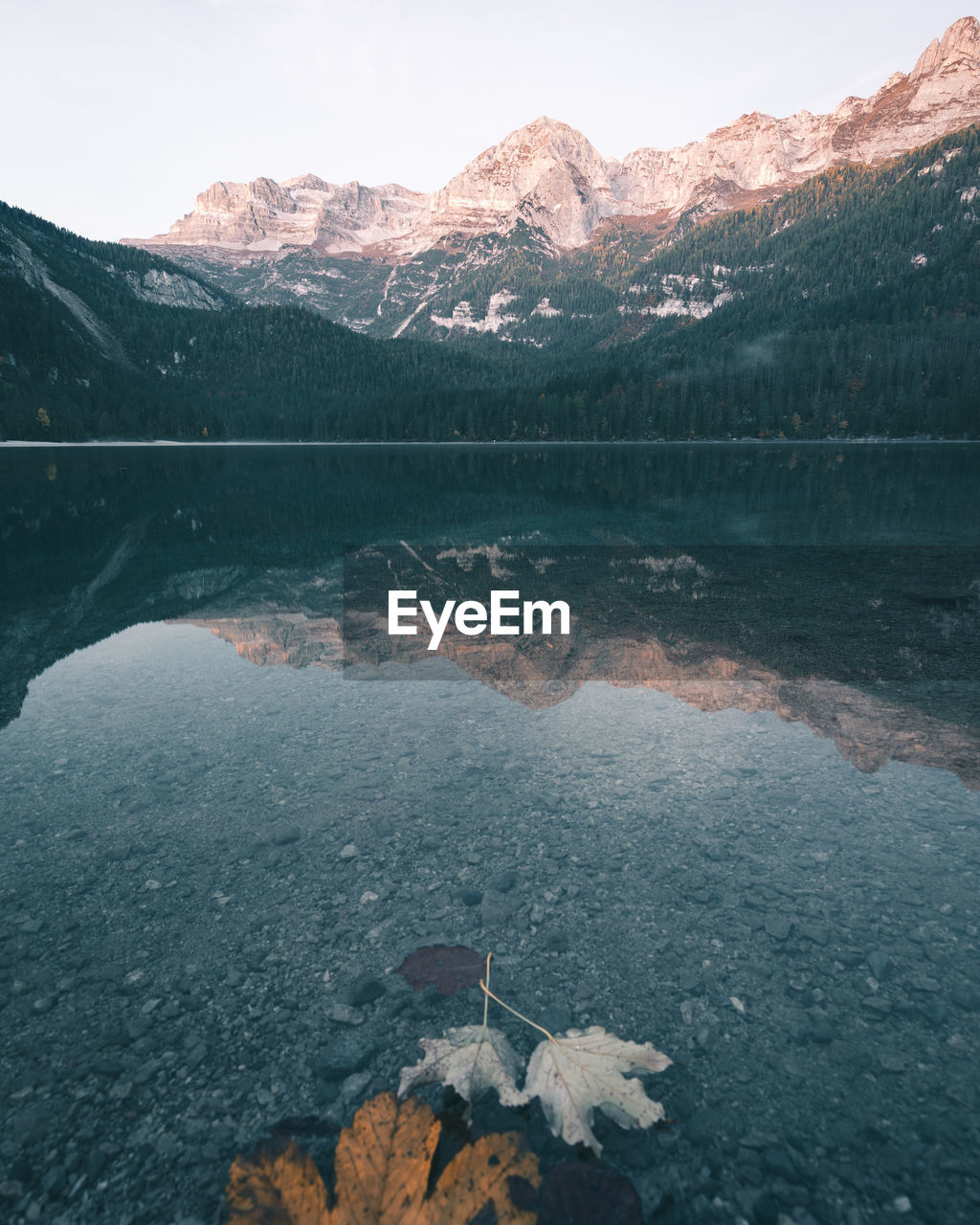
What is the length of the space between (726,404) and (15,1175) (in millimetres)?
205318

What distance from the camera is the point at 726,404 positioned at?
18312cm

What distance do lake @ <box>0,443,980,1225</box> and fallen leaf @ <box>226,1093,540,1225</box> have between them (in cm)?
47

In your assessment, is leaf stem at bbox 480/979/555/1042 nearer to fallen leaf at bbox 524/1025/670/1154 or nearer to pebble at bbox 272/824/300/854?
fallen leaf at bbox 524/1025/670/1154

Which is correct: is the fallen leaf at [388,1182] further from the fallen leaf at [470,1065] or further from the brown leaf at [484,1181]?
the fallen leaf at [470,1065]

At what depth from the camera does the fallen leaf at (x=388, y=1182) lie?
104 inches

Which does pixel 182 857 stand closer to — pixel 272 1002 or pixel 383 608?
pixel 272 1002

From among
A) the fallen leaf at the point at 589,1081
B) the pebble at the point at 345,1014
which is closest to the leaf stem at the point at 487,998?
the fallen leaf at the point at 589,1081

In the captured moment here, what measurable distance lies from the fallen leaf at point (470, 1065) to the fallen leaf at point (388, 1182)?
0.38 meters

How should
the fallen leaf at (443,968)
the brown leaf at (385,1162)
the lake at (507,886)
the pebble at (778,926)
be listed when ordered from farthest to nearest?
the pebble at (778,926), the fallen leaf at (443,968), the lake at (507,886), the brown leaf at (385,1162)

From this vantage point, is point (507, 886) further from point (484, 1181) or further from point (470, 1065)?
point (484, 1181)

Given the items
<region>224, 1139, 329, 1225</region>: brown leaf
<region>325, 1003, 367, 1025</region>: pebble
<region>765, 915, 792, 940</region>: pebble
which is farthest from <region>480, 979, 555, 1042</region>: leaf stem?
<region>765, 915, 792, 940</region>: pebble

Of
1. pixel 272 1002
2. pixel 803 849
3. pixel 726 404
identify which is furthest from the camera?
pixel 726 404

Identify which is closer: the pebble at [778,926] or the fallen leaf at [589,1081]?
the fallen leaf at [589,1081]

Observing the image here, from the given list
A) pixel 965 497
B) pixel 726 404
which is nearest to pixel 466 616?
pixel 965 497
